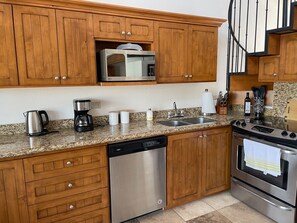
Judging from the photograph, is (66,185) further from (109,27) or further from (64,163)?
(109,27)

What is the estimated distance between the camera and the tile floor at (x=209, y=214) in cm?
232

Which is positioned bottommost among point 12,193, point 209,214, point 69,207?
point 209,214

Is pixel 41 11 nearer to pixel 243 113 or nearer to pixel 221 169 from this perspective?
pixel 221 169

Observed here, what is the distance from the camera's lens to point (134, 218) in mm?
2318

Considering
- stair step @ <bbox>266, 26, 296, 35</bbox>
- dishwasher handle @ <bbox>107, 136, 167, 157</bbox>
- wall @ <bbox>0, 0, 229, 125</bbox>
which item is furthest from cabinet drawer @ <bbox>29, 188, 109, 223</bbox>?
stair step @ <bbox>266, 26, 296, 35</bbox>

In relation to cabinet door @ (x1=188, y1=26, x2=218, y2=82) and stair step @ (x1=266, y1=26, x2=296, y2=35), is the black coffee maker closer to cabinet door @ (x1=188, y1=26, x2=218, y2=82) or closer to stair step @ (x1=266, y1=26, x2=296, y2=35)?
cabinet door @ (x1=188, y1=26, x2=218, y2=82)

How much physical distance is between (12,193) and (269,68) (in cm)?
293

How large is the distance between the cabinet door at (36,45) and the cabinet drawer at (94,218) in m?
1.25

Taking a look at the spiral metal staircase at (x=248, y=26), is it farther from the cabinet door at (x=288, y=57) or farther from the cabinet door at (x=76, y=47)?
the cabinet door at (x=76, y=47)

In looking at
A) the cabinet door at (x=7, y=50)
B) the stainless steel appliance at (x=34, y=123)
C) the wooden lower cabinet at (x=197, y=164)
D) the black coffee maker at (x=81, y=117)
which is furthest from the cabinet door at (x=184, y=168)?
the cabinet door at (x=7, y=50)

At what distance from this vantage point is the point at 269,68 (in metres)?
2.67

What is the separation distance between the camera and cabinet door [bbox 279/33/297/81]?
7.79 ft

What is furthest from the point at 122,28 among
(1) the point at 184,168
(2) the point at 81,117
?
(1) the point at 184,168

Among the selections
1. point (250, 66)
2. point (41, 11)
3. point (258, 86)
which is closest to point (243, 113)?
point (258, 86)
